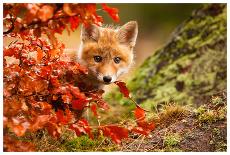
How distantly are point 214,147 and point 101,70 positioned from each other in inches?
50.2

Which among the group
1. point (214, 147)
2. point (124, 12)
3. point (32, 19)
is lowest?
point (214, 147)

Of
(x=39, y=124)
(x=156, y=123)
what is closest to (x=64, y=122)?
(x=39, y=124)

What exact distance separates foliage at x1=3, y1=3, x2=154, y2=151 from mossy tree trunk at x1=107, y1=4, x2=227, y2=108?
304 centimetres

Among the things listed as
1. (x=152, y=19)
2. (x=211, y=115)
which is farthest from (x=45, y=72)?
(x=152, y=19)

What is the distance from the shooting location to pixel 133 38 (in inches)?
189

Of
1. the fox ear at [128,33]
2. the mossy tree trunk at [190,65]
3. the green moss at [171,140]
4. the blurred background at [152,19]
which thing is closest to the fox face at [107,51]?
the fox ear at [128,33]

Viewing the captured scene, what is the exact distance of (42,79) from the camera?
3.52 m

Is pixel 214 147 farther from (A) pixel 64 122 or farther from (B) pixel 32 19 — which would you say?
(B) pixel 32 19

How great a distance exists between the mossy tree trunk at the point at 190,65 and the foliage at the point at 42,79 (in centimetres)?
304

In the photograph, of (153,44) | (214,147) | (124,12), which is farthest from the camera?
(124,12)

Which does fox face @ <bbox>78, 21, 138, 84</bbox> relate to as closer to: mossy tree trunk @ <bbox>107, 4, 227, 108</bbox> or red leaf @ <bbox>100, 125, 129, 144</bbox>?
red leaf @ <bbox>100, 125, 129, 144</bbox>

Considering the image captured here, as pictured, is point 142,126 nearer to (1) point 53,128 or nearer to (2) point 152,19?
(1) point 53,128

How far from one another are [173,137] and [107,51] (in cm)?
108

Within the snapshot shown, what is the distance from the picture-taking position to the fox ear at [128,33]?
15.3 ft
